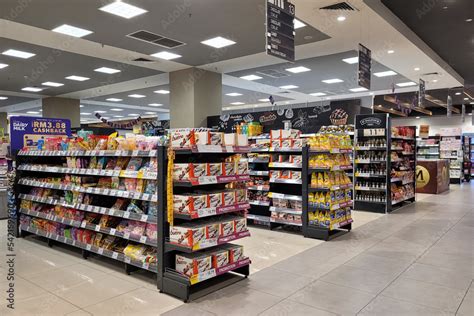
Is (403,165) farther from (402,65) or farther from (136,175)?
(136,175)

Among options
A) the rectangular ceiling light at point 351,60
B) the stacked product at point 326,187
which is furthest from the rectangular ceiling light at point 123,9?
the rectangular ceiling light at point 351,60

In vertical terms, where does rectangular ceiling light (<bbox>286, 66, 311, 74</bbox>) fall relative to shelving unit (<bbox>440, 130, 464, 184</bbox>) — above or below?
above

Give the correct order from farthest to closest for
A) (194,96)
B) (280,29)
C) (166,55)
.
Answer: (194,96) < (166,55) < (280,29)

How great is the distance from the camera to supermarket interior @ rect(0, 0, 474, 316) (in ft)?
11.4

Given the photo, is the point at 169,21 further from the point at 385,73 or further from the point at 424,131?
the point at 424,131

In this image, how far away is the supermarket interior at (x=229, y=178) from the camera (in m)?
3.48

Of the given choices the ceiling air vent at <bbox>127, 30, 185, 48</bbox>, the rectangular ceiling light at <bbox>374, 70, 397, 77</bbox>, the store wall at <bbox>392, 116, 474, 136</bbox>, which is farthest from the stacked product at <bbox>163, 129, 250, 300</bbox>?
the store wall at <bbox>392, 116, 474, 136</bbox>

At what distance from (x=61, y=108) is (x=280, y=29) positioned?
13751mm

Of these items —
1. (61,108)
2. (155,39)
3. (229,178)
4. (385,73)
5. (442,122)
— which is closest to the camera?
(229,178)

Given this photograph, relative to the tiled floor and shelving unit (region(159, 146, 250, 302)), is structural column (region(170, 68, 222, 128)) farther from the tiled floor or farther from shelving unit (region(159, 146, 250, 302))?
shelving unit (region(159, 146, 250, 302))

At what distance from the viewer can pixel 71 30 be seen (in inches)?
289

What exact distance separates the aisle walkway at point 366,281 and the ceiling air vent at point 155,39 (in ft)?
18.2

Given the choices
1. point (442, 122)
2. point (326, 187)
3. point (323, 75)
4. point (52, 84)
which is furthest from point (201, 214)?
point (442, 122)

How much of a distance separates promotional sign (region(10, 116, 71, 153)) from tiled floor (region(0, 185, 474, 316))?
5.15 ft
